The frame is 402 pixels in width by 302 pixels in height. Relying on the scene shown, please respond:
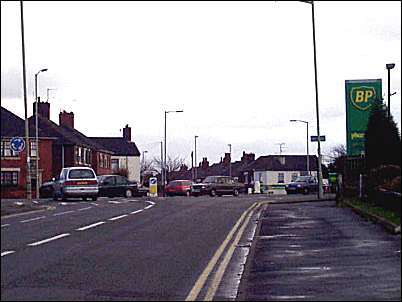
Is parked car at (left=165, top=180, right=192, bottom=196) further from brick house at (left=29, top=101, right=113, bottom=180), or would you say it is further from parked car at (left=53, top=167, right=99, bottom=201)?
parked car at (left=53, top=167, right=99, bottom=201)

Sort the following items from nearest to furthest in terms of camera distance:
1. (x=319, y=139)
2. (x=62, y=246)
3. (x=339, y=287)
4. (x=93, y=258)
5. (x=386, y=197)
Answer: (x=339, y=287)
(x=93, y=258)
(x=62, y=246)
(x=386, y=197)
(x=319, y=139)

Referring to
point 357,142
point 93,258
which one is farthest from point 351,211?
point 93,258

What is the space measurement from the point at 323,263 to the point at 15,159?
21288mm

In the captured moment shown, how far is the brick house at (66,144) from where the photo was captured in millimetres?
71688

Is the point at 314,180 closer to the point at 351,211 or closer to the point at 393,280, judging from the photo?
the point at 351,211

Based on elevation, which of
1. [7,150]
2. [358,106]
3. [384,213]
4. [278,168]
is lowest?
[384,213]

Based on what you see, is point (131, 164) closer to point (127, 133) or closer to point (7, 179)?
point (127, 133)

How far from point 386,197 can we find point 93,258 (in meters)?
11.8

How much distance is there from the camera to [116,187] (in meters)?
48.0

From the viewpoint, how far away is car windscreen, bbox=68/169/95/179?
3778 cm

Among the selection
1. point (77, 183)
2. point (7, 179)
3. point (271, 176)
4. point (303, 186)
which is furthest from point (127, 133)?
point (7, 179)

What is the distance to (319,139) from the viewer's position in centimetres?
3828

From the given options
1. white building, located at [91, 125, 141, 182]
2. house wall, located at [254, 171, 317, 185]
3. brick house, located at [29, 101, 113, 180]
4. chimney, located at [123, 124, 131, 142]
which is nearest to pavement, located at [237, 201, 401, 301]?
brick house, located at [29, 101, 113, 180]

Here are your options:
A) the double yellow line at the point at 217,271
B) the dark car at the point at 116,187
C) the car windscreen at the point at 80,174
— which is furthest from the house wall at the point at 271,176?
the double yellow line at the point at 217,271
